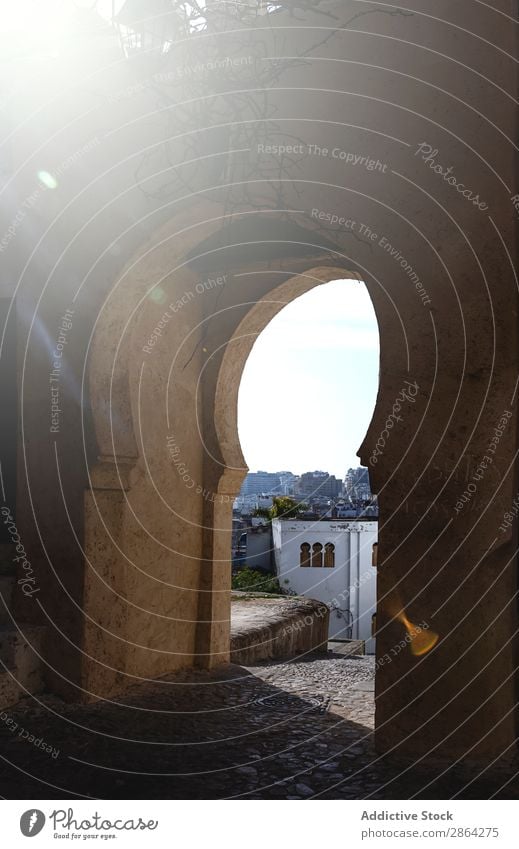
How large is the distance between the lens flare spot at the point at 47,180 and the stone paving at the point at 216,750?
163 inches

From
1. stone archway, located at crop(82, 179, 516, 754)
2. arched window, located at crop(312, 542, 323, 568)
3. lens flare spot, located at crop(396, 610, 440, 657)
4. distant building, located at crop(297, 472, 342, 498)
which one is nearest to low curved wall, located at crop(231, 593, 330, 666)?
stone archway, located at crop(82, 179, 516, 754)

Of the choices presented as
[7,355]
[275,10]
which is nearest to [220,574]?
[7,355]

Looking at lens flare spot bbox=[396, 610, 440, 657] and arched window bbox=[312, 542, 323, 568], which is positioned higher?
lens flare spot bbox=[396, 610, 440, 657]

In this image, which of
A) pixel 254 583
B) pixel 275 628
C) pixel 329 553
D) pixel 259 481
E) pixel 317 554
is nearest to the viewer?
pixel 275 628

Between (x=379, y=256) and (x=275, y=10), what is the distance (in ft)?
6.47

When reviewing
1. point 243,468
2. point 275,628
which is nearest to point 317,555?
point 275,628

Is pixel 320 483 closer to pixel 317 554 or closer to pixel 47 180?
pixel 317 554

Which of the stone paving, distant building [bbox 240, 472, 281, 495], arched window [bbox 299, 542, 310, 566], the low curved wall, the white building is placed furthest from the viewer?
distant building [bbox 240, 472, 281, 495]

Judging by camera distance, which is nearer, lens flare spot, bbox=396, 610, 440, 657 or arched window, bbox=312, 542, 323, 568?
lens flare spot, bbox=396, 610, 440, 657

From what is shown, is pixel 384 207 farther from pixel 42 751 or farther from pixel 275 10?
pixel 42 751

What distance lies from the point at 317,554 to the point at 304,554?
677mm

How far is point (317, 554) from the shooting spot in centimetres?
3297

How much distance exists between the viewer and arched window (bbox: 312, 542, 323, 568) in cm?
3288

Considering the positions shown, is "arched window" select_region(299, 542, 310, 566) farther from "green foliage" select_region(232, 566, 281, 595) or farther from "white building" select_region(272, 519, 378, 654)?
"green foliage" select_region(232, 566, 281, 595)
